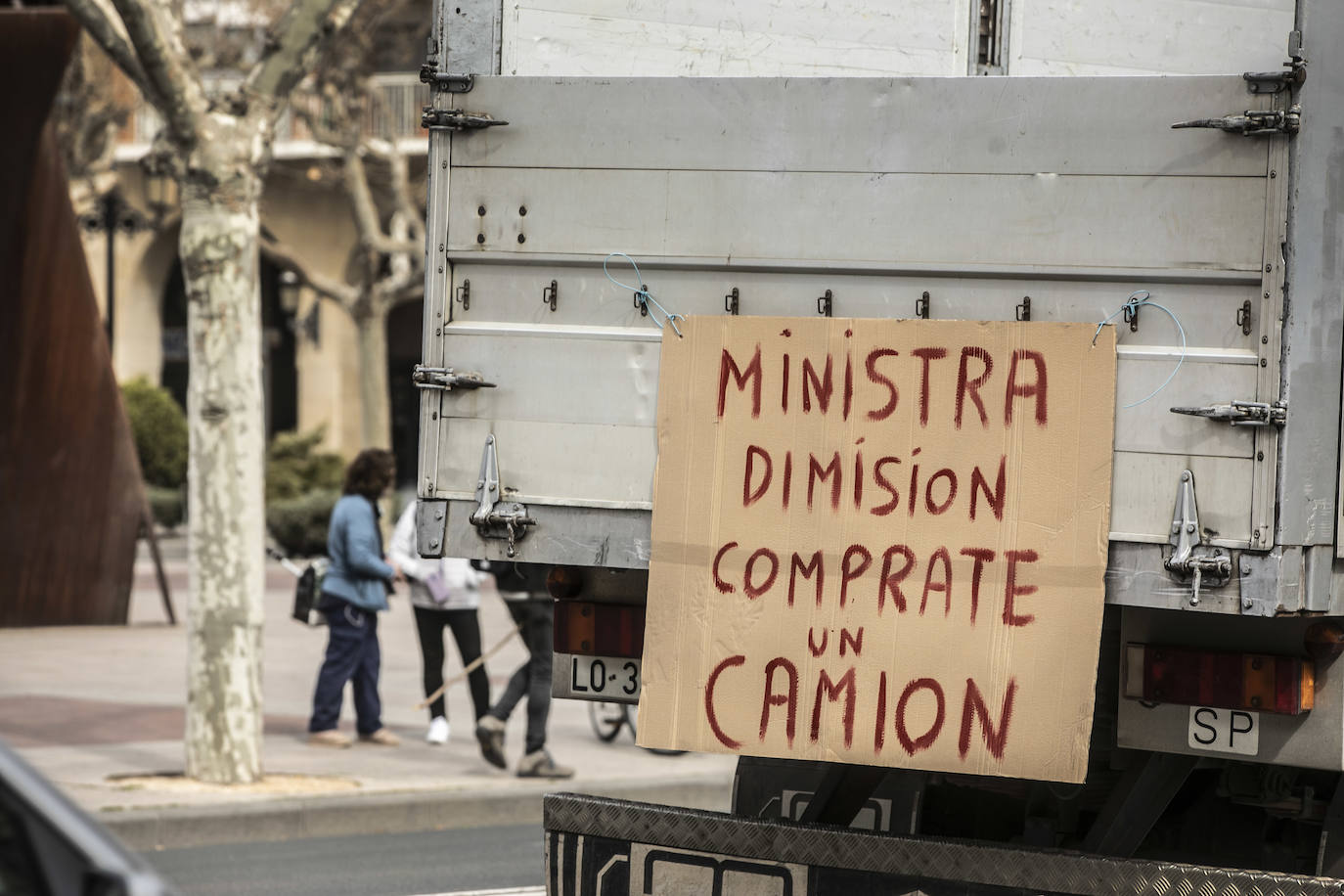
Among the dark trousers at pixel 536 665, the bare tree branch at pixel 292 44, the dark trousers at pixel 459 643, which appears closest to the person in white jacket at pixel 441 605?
the dark trousers at pixel 459 643

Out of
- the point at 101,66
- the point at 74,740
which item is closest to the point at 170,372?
the point at 101,66

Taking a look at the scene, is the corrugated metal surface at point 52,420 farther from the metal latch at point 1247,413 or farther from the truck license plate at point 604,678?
the metal latch at point 1247,413

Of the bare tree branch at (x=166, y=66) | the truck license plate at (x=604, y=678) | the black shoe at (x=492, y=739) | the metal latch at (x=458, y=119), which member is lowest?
the black shoe at (x=492, y=739)

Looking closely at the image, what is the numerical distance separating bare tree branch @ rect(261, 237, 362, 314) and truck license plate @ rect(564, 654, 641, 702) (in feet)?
75.0

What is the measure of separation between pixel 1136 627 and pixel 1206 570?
34 cm

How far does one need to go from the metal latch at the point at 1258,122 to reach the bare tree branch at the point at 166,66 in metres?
5.72

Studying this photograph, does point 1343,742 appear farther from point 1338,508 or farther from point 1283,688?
point 1338,508

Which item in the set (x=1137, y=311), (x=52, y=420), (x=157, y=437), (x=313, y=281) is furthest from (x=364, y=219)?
(x=1137, y=311)

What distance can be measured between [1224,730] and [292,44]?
6276 millimetres

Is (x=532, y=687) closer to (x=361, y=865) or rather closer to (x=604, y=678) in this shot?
(x=361, y=865)

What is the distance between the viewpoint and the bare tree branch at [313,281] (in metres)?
27.0

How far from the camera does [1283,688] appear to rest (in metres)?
3.76

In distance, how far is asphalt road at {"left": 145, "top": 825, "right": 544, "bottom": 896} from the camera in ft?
23.5

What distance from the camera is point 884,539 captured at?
3869mm
